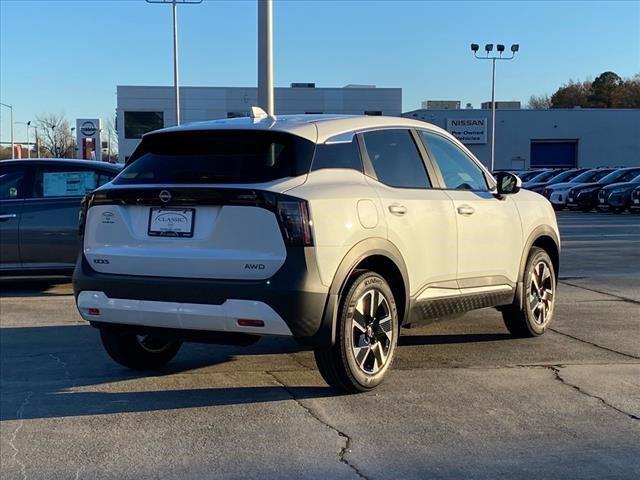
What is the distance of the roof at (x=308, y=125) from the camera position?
499cm

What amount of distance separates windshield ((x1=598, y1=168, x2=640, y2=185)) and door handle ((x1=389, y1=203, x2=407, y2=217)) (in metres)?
27.0

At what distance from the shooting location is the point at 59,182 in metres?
9.57

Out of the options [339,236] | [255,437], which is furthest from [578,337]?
[255,437]

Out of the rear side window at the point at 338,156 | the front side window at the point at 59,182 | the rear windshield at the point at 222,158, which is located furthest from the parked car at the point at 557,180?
the rear windshield at the point at 222,158

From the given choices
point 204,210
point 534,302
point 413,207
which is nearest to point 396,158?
point 413,207

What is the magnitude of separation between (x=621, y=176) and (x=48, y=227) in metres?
26.1

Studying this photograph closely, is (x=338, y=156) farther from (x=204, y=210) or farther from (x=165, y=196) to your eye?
(x=165, y=196)

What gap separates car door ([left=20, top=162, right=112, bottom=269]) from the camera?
30.6ft

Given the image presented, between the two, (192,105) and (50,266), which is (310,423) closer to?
(50,266)

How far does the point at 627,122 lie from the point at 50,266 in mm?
59398

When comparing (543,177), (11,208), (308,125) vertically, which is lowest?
(543,177)

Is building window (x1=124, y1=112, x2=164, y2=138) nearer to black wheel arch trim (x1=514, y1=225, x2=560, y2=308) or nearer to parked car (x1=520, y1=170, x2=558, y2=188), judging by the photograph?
parked car (x1=520, y1=170, x2=558, y2=188)

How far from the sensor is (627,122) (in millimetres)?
60219

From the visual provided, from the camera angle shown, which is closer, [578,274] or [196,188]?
[196,188]
